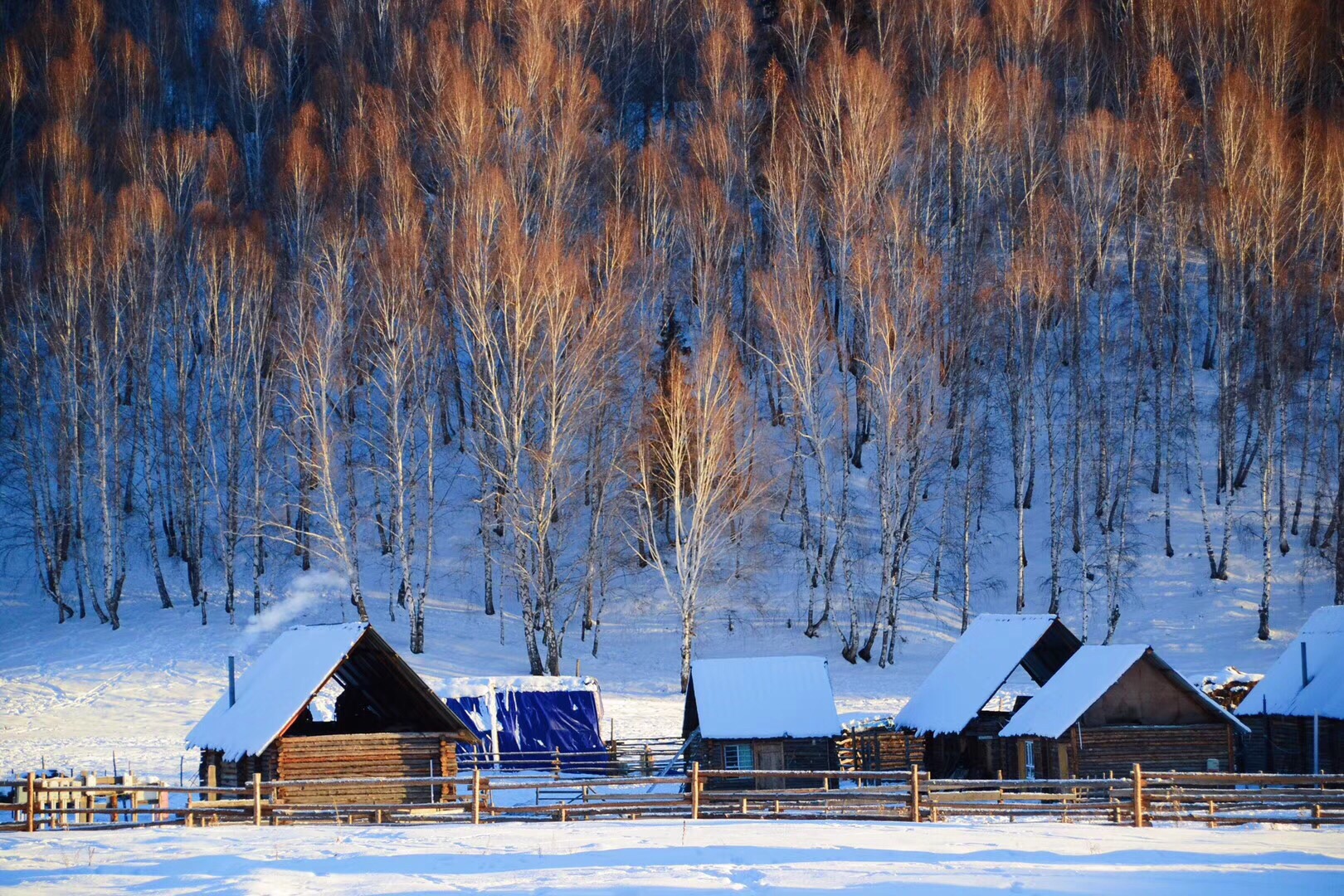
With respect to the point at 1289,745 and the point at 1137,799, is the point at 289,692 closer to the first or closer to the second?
the point at 1137,799

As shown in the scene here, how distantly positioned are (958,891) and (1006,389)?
114 ft

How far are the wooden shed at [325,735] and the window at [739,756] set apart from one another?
6.27 m

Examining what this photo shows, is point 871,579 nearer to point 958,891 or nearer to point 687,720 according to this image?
point 687,720

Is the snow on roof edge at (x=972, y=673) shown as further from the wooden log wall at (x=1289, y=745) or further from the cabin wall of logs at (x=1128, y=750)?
the wooden log wall at (x=1289, y=745)

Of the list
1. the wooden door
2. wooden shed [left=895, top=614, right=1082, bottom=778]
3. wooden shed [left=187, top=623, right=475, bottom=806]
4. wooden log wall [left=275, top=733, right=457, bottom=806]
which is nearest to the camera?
wooden shed [left=187, top=623, right=475, bottom=806]

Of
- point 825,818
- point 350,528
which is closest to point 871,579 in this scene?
point 350,528

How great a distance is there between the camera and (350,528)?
3684 cm

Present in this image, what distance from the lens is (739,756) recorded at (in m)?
26.9

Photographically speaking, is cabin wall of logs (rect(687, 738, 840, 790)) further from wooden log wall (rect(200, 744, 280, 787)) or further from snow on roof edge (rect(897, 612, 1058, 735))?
wooden log wall (rect(200, 744, 280, 787))

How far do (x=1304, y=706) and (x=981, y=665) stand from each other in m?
6.96

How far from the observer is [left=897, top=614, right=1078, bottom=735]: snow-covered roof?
27167mm

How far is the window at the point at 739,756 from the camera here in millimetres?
26811

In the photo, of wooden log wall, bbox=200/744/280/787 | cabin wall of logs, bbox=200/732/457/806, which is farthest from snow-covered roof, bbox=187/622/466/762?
cabin wall of logs, bbox=200/732/457/806

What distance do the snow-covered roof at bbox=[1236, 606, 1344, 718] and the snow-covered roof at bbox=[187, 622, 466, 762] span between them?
1830 centimetres
